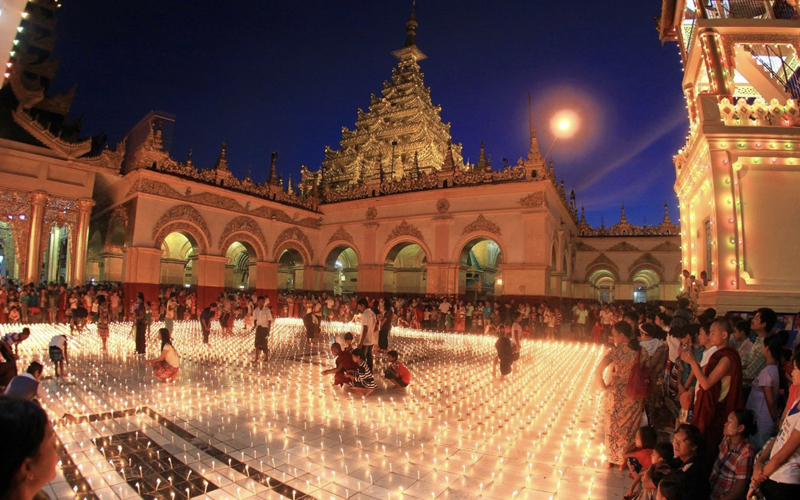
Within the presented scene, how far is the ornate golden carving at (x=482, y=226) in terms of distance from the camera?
1939cm

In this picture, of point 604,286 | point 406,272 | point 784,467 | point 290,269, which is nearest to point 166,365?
point 784,467

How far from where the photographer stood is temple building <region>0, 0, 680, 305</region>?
18.2 m

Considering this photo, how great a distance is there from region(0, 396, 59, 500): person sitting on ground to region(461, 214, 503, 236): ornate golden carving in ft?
61.7

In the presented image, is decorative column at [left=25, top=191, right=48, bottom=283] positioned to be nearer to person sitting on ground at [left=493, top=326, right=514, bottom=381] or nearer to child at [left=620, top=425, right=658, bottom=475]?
person sitting on ground at [left=493, top=326, right=514, bottom=381]

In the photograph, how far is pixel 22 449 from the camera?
4.36 ft

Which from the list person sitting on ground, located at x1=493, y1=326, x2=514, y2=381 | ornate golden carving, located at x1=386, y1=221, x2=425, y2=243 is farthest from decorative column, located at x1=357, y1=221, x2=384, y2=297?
person sitting on ground, located at x1=493, y1=326, x2=514, y2=381

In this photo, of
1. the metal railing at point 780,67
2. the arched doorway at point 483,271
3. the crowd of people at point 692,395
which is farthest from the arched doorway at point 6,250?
the metal railing at point 780,67

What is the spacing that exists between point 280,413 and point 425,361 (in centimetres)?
516

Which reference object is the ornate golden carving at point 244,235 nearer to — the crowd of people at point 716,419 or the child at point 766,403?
the crowd of people at point 716,419

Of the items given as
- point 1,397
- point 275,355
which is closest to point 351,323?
point 275,355

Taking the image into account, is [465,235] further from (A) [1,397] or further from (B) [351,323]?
(A) [1,397]

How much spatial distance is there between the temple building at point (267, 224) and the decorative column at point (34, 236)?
42mm

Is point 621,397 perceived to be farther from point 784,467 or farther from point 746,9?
point 746,9

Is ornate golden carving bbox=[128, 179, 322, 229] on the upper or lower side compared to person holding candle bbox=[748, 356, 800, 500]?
upper
